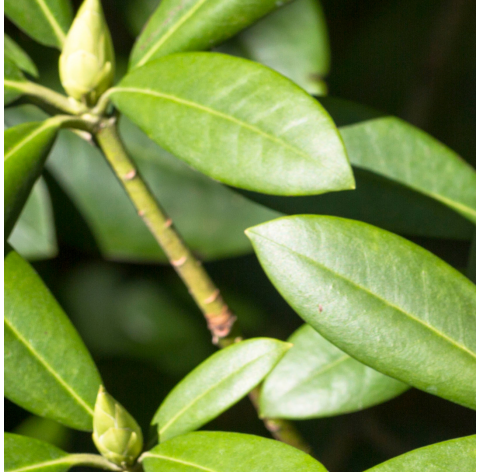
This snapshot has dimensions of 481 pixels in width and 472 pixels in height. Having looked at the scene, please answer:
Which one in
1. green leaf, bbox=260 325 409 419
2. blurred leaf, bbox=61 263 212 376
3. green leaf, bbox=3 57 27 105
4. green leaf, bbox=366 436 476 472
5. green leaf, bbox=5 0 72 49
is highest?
green leaf, bbox=5 0 72 49

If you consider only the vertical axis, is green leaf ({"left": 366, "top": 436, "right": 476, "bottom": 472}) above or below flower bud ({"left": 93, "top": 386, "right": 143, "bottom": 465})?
below

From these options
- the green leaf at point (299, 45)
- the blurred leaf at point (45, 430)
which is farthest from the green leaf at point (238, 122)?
the blurred leaf at point (45, 430)

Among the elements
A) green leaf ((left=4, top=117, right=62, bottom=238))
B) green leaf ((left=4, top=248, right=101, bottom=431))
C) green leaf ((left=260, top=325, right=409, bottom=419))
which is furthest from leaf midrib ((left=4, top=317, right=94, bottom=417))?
green leaf ((left=260, top=325, right=409, bottom=419))

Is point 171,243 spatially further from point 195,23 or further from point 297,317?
point 297,317

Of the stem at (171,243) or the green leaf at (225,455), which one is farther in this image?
the stem at (171,243)

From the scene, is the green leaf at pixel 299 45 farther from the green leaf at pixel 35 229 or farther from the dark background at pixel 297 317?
the green leaf at pixel 35 229

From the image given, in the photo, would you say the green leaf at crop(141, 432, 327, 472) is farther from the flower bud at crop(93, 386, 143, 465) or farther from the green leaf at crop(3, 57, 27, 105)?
the green leaf at crop(3, 57, 27, 105)
